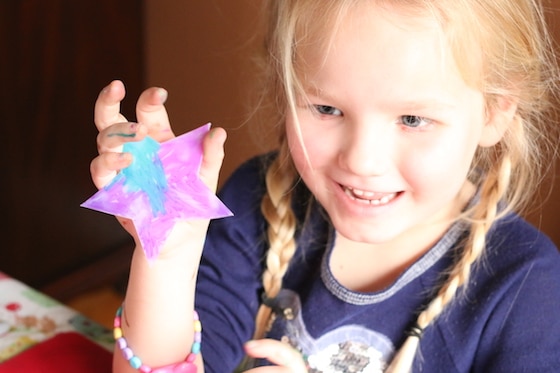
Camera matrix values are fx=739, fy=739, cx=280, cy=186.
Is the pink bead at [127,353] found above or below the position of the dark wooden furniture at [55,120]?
above

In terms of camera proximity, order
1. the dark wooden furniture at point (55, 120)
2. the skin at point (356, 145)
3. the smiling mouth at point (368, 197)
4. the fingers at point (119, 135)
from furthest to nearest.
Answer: the dark wooden furniture at point (55, 120), the smiling mouth at point (368, 197), the skin at point (356, 145), the fingers at point (119, 135)

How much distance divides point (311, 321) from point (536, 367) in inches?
10.4

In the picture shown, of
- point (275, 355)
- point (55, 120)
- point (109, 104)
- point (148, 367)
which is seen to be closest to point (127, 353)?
point (148, 367)

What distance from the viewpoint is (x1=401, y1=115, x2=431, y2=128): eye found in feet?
2.47

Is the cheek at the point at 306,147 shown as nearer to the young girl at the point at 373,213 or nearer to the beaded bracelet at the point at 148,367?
the young girl at the point at 373,213

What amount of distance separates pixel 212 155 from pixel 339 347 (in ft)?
1.11

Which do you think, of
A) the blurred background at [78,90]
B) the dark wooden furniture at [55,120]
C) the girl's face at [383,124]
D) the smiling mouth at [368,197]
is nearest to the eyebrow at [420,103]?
the girl's face at [383,124]

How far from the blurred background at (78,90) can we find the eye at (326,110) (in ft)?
2.54

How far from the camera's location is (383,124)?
74 cm

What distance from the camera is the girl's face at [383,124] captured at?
0.72 meters

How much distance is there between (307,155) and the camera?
81 centimetres

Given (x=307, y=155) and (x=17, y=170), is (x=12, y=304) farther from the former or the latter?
(x=17, y=170)

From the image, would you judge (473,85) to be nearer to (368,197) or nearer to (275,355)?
(368,197)

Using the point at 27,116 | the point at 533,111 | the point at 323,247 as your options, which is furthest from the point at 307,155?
the point at 27,116
